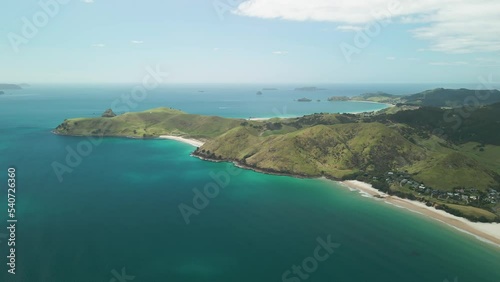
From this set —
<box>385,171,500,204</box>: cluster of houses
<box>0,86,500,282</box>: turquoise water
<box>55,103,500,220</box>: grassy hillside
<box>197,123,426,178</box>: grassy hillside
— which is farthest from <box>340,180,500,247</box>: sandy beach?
<box>197,123,426,178</box>: grassy hillside

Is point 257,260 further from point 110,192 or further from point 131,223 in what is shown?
point 110,192

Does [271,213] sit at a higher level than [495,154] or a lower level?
lower

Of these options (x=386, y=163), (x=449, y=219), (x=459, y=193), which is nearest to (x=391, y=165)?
(x=386, y=163)

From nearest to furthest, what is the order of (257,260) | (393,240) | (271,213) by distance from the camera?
(257,260), (393,240), (271,213)

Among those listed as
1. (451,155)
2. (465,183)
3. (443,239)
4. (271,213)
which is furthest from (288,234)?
(451,155)

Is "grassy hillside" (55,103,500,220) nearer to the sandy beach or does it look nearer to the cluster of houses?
the cluster of houses

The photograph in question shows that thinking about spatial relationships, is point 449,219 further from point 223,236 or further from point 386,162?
point 223,236

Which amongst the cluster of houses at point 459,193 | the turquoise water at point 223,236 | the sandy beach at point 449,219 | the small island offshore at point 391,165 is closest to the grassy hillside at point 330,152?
the small island offshore at point 391,165
